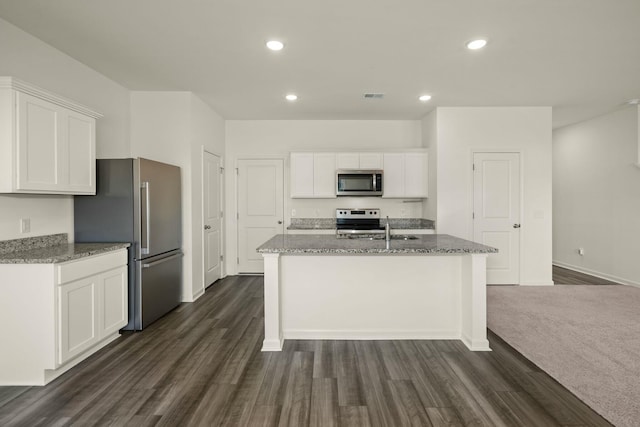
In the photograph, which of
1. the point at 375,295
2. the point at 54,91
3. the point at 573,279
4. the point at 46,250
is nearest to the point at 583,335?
the point at 375,295

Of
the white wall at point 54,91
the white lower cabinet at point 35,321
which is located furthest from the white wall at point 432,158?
the white lower cabinet at point 35,321

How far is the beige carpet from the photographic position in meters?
2.23

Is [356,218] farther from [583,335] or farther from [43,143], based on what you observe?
[43,143]

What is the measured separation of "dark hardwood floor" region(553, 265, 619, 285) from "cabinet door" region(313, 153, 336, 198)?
3898 mm

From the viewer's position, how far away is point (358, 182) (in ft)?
17.2

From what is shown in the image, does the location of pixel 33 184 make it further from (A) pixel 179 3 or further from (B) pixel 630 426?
(B) pixel 630 426

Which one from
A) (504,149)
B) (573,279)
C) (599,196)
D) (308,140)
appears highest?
(308,140)

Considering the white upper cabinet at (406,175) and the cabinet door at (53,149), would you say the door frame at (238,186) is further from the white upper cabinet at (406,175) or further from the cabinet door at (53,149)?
the cabinet door at (53,149)

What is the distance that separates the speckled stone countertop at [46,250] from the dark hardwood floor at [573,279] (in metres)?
6.22

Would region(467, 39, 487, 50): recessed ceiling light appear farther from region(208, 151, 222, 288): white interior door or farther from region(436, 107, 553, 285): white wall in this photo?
region(208, 151, 222, 288): white interior door

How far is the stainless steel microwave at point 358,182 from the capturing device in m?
5.22

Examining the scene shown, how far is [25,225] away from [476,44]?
14.0ft

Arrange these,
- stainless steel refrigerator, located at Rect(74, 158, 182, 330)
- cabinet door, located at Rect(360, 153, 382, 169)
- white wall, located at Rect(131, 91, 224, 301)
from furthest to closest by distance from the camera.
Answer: cabinet door, located at Rect(360, 153, 382, 169)
white wall, located at Rect(131, 91, 224, 301)
stainless steel refrigerator, located at Rect(74, 158, 182, 330)

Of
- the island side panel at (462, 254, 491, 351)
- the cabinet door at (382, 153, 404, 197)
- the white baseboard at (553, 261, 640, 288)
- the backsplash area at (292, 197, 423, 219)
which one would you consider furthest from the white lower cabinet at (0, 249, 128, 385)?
the white baseboard at (553, 261, 640, 288)
